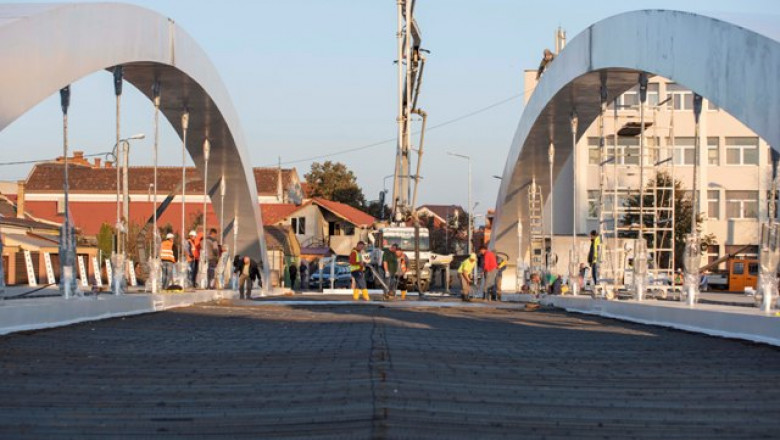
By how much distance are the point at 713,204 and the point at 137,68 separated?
148ft

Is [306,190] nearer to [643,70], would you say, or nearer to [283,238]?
[283,238]

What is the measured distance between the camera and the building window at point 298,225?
267 feet

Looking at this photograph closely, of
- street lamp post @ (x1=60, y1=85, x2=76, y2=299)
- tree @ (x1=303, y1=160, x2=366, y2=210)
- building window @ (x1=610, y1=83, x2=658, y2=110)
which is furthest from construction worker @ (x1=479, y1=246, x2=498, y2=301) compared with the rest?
tree @ (x1=303, y1=160, x2=366, y2=210)

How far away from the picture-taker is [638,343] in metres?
12.5

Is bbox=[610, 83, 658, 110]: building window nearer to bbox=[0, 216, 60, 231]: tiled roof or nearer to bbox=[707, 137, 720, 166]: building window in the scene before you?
bbox=[707, 137, 720, 166]: building window

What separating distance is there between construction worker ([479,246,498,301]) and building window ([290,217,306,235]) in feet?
169

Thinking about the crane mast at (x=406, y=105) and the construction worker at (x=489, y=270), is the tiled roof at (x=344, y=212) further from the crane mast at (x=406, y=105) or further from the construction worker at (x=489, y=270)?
the construction worker at (x=489, y=270)

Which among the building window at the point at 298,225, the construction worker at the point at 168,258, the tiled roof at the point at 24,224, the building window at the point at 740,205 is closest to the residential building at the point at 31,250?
the tiled roof at the point at 24,224

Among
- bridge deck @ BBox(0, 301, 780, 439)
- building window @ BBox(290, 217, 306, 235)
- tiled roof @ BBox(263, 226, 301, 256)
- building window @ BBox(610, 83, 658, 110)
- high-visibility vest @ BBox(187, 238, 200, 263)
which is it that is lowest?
bridge deck @ BBox(0, 301, 780, 439)

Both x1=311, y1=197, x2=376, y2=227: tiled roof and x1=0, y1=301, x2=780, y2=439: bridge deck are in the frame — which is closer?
x1=0, y1=301, x2=780, y2=439: bridge deck

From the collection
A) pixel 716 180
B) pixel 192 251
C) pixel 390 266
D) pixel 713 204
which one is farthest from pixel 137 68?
pixel 713 204

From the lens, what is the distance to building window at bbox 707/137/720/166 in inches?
2454

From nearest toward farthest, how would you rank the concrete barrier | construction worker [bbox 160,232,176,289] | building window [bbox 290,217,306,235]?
the concrete barrier, construction worker [bbox 160,232,176,289], building window [bbox 290,217,306,235]

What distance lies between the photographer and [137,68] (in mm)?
23828
